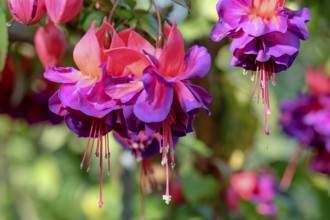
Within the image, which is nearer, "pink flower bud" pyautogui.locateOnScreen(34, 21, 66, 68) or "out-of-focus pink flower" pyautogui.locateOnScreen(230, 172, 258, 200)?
"pink flower bud" pyautogui.locateOnScreen(34, 21, 66, 68)

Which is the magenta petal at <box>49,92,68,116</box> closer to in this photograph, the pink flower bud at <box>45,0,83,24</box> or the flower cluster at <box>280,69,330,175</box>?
the pink flower bud at <box>45,0,83,24</box>

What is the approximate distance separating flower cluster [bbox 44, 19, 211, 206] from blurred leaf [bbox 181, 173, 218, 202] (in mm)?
674

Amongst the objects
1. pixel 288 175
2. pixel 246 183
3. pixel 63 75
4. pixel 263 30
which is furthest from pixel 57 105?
pixel 288 175

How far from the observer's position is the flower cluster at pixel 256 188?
5.52 feet

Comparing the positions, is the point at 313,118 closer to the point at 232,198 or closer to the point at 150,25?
the point at 232,198

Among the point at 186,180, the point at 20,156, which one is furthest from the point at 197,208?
the point at 20,156

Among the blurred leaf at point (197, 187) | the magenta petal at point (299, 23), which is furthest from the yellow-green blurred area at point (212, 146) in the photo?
the magenta petal at point (299, 23)

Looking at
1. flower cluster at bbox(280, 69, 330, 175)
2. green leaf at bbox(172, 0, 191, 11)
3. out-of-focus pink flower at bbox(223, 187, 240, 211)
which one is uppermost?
green leaf at bbox(172, 0, 191, 11)

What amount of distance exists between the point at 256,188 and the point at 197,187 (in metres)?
0.24

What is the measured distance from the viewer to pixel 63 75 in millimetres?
883

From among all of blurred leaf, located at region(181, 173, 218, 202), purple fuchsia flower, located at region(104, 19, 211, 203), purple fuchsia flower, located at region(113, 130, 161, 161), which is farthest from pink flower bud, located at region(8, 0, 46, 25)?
blurred leaf, located at region(181, 173, 218, 202)

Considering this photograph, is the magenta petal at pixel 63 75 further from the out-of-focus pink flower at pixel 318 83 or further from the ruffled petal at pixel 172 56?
the out-of-focus pink flower at pixel 318 83

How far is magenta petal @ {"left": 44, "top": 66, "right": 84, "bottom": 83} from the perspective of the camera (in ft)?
2.88

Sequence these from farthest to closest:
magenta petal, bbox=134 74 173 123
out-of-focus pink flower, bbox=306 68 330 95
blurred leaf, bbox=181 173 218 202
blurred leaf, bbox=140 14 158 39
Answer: out-of-focus pink flower, bbox=306 68 330 95, blurred leaf, bbox=181 173 218 202, blurred leaf, bbox=140 14 158 39, magenta petal, bbox=134 74 173 123
